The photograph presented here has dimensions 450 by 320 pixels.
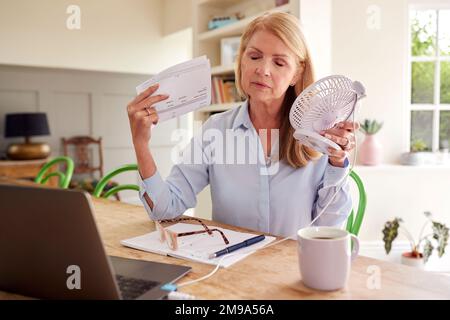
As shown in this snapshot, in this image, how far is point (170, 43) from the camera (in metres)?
6.12

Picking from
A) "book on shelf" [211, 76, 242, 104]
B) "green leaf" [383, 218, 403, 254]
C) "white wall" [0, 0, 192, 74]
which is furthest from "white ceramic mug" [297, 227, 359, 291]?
"white wall" [0, 0, 192, 74]

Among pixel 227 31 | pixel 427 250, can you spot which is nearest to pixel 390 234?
pixel 427 250

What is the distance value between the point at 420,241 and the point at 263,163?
2329 mm

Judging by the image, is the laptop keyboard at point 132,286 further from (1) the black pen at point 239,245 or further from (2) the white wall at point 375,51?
(2) the white wall at point 375,51

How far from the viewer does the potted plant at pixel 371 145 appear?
3.30m

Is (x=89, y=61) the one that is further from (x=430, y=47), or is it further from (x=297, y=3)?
(x=430, y=47)

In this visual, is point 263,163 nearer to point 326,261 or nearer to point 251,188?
point 251,188

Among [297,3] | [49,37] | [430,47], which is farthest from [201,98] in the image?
[49,37]

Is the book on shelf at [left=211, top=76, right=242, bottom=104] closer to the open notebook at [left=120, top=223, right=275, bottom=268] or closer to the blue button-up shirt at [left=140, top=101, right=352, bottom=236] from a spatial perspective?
the blue button-up shirt at [left=140, top=101, right=352, bottom=236]

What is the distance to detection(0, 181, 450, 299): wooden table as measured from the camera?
0.74 m

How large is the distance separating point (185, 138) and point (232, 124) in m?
4.94

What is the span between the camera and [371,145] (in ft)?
10.8

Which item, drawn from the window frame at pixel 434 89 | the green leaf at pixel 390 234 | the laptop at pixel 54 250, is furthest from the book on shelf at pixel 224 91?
the laptop at pixel 54 250

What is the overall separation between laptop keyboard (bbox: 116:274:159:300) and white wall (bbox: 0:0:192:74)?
4.87 m
